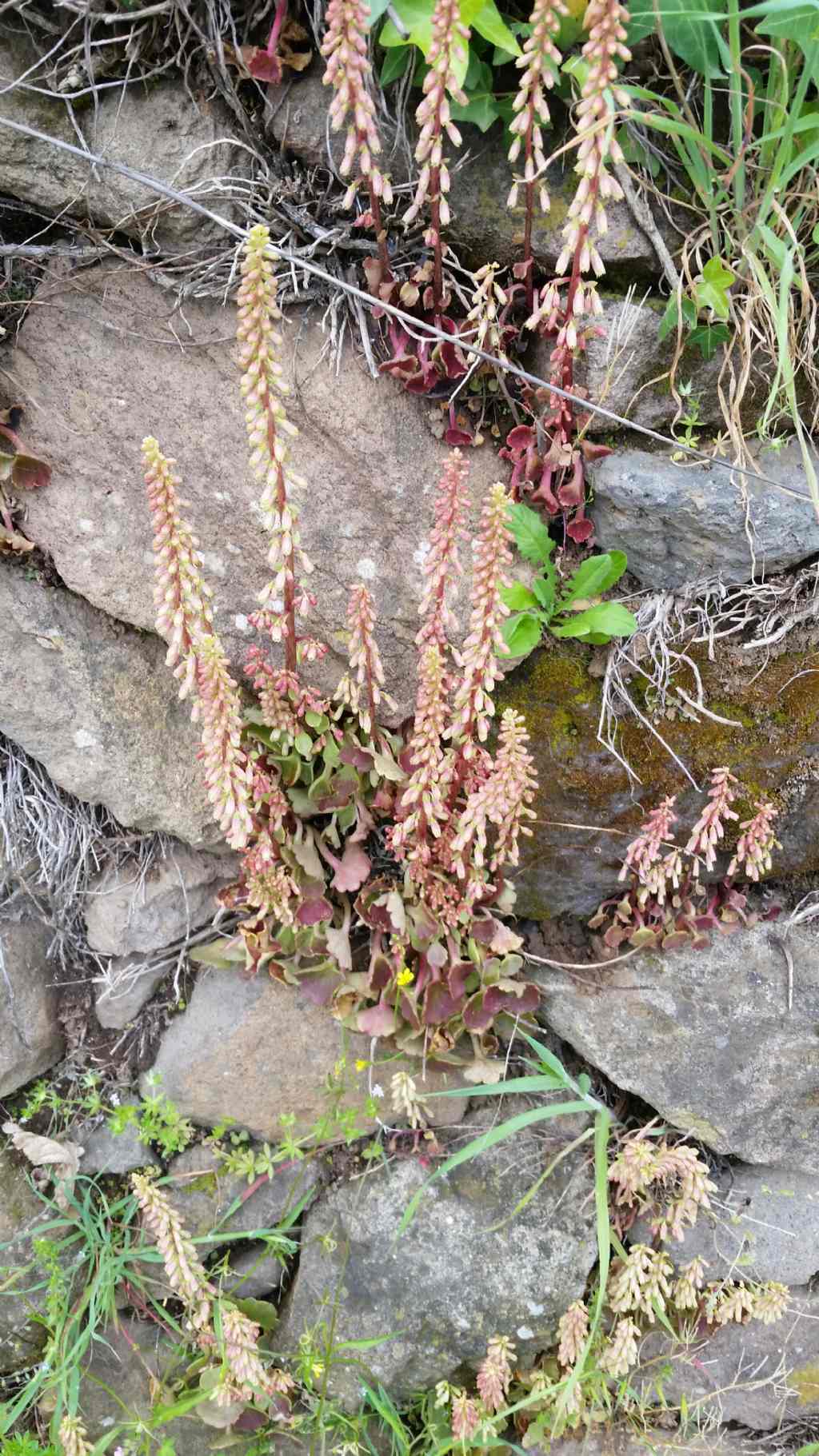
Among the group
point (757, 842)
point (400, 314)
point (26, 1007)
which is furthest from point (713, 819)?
point (26, 1007)

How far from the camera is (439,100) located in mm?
2369

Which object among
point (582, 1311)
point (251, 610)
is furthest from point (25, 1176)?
point (251, 610)

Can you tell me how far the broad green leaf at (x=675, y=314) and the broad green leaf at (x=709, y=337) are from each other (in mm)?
38

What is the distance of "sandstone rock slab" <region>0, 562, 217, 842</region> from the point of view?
130 inches

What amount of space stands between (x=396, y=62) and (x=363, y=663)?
1.80 m

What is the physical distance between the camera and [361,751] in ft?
10.5

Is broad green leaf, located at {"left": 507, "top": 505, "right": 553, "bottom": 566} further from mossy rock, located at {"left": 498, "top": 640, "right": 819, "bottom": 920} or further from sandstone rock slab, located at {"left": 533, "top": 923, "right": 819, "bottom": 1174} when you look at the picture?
sandstone rock slab, located at {"left": 533, "top": 923, "right": 819, "bottom": 1174}

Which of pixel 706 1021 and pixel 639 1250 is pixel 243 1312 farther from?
pixel 706 1021

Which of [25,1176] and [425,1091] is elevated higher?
[425,1091]

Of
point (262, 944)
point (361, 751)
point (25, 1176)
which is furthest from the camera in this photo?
point (25, 1176)

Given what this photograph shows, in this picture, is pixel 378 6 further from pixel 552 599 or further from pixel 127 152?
pixel 552 599

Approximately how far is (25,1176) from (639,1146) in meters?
2.45

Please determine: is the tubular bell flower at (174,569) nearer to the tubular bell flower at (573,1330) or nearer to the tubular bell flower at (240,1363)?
the tubular bell flower at (240,1363)

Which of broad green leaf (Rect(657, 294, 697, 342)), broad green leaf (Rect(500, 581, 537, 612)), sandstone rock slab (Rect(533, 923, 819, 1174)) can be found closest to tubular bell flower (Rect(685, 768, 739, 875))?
sandstone rock slab (Rect(533, 923, 819, 1174))
